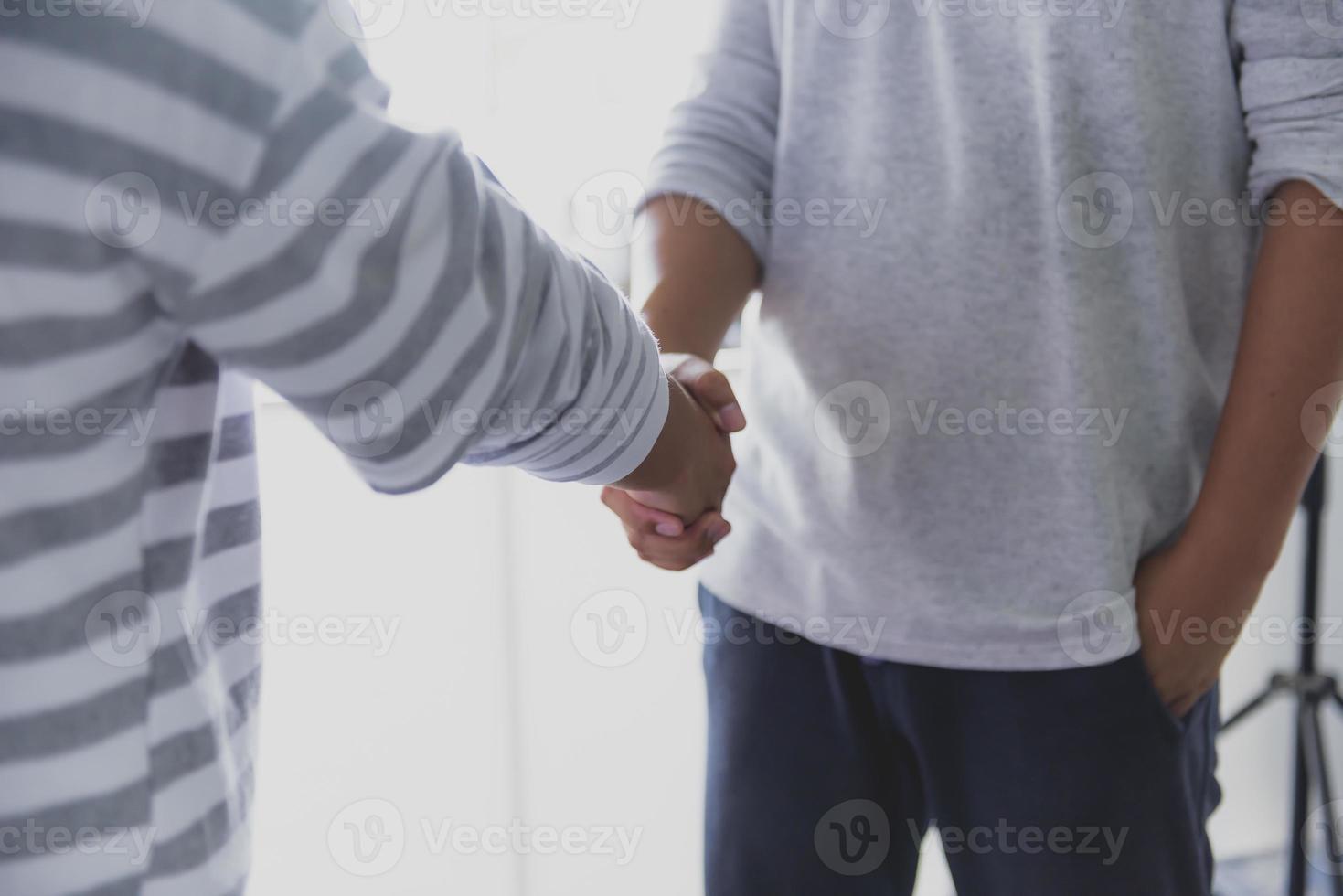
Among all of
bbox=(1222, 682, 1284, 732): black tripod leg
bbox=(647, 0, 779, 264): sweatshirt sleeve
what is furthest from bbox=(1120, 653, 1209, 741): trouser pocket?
bbox=(1222, 682, 1284, 732): black tripod leg

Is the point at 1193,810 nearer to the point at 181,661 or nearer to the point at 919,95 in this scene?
the point at 919,95

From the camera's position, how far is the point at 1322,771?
1354 millimetres

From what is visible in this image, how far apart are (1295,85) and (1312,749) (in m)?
1.11

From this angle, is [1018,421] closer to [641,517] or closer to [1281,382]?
[1281,382]

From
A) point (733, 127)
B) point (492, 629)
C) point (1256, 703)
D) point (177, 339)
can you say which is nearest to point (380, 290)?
point (177, 339)

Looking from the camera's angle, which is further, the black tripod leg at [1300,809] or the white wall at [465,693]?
the black tripod leg at [1300,809]

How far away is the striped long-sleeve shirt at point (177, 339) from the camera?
32 cm

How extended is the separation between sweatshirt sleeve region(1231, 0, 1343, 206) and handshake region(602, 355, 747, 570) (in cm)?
40

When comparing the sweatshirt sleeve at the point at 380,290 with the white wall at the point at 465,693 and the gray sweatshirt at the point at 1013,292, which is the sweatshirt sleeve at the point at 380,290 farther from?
the white wall at the point at 465,693

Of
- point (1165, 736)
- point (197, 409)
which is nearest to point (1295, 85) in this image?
point (1165, 736)

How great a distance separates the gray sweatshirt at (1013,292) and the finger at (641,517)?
109mm

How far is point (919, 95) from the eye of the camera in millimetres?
714

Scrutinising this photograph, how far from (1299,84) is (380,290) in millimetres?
610

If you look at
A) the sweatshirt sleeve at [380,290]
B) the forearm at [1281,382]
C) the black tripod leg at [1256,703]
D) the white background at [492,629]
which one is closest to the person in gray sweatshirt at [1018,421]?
the forearm at [1281,382]
